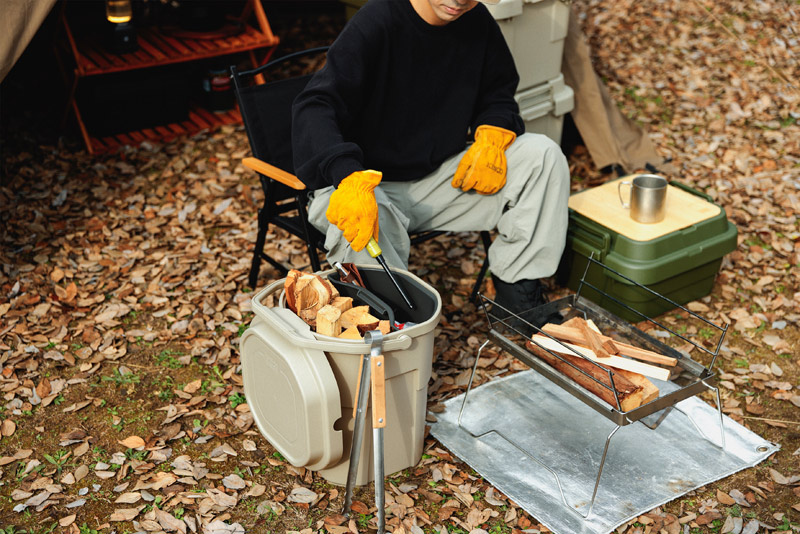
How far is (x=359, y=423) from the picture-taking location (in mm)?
2771

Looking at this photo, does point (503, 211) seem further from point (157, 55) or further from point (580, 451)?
point (157, 55)

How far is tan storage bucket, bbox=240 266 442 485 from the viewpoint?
2.75 meters

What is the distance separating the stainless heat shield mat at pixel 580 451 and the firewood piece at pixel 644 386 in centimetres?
38

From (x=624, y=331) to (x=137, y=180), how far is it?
346 centimetres

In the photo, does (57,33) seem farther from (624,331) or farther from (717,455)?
(717,455)

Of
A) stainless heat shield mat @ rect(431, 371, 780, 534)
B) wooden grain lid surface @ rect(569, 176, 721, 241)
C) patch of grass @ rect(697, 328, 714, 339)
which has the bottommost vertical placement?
patch of grass @ rect(697, 328, 714, 339)

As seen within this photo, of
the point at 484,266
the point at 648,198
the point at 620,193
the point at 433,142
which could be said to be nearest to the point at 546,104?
the point at 620,193

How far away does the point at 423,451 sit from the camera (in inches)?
132

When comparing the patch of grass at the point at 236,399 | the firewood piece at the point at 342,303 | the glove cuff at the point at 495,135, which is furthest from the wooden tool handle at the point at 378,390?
the glove cuff at the point at 495,135

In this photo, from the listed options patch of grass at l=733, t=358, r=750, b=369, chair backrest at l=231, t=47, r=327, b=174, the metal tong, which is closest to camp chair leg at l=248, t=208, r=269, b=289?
chair backrest at l=231, t=47, r=327, b=174

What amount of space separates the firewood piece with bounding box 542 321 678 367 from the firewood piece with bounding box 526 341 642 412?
0.32ft

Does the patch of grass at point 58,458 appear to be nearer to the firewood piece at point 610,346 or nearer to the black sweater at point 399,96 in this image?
the black sweater at point 399,96

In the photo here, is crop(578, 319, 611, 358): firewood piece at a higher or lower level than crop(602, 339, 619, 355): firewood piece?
higher

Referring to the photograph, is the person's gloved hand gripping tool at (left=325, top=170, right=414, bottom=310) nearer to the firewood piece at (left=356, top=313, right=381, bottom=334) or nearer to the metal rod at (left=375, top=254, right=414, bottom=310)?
the metal rod at (left=375, top=254, right=414, bottom=310)
